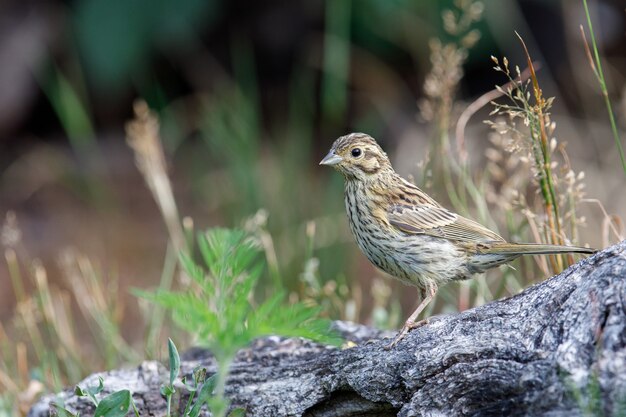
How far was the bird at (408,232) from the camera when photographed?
13.1ft

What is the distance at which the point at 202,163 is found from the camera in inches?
322

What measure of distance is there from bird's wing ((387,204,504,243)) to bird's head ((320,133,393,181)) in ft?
0.74

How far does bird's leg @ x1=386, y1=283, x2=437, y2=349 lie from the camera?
330 cm

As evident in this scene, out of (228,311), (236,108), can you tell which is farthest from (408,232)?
(236,108)

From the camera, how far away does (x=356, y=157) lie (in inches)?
171

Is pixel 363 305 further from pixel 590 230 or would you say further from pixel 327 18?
pixel 327 18

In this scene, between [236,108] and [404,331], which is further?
[236,108]

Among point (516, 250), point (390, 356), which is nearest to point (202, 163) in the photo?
point (516, 250)

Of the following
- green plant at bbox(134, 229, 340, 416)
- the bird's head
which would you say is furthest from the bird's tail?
green plant at bbox(134, 229, 340, 416)

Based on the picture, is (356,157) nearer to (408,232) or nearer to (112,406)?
(408,232)

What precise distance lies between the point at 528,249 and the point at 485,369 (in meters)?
0.99

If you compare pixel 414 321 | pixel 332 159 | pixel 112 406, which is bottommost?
pixel 112 406

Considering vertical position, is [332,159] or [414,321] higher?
[332,159]

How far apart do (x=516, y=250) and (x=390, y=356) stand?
0.92 m
